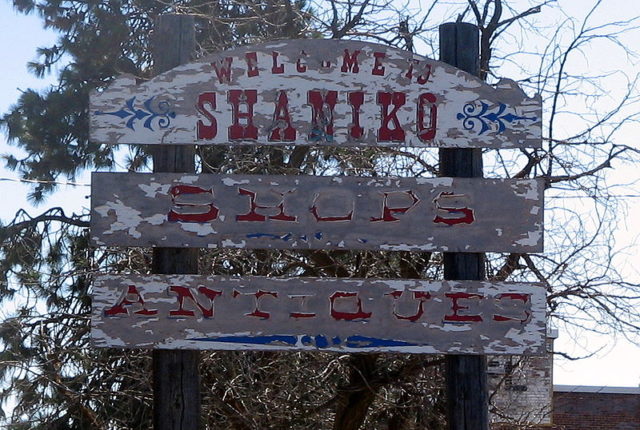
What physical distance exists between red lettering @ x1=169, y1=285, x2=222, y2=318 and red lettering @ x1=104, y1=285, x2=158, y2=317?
123 mm

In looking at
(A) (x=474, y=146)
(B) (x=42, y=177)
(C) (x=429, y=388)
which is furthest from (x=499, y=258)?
(B) (x=42, y=177)

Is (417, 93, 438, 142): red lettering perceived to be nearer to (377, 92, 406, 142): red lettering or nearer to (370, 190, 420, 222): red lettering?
(377, 92, 406, 142): red lettering

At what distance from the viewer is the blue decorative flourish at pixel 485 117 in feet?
20.4

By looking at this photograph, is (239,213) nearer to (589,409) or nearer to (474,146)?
(474,146)

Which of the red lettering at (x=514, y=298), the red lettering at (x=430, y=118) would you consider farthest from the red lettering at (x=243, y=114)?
the red lettering at (x=514, y=298)

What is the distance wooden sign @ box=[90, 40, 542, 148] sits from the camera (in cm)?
618

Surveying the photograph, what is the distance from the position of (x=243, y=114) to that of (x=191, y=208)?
57 centimetres

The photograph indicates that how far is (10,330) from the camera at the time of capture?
1051cm

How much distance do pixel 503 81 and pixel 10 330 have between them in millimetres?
5873

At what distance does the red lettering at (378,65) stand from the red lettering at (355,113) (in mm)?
130

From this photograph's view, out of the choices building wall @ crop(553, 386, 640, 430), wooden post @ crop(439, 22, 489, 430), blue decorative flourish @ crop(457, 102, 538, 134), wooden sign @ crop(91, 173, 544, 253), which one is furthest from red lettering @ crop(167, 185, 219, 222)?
building wall @ crop(553, 386, 640, 430)

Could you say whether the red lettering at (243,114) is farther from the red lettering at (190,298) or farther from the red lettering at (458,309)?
the red lettering at (458,309)

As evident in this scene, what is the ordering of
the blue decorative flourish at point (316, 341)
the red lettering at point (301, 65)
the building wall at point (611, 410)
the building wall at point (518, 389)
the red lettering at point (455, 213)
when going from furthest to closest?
the building wall at point (611, 410)
the building wall at point (518, 389)
the red lettering at point (301, 65)
the red lettering at point (455, 213)
the blue decorative flourish at point (316, 341)

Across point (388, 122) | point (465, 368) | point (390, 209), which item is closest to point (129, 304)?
point (390, 209)
